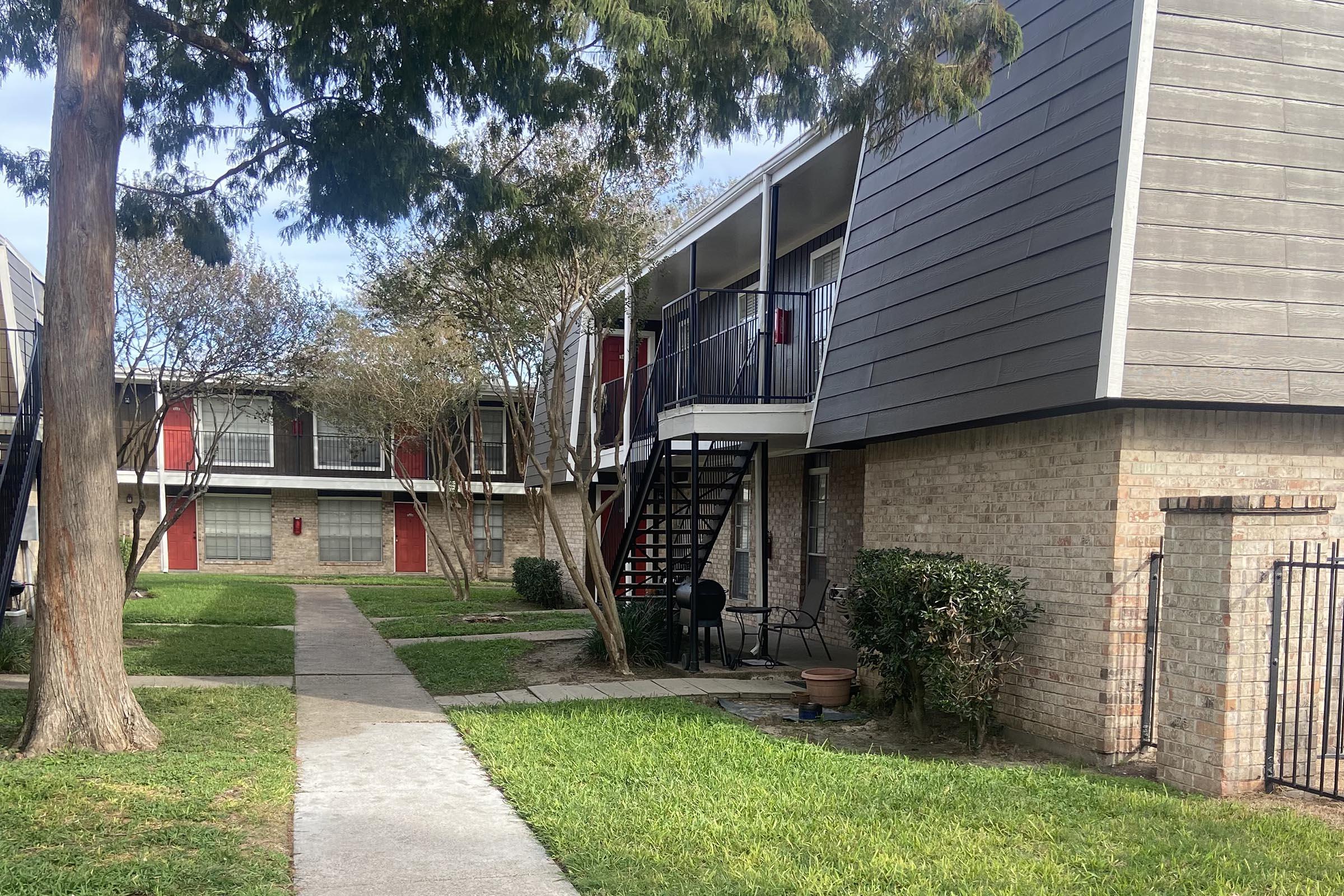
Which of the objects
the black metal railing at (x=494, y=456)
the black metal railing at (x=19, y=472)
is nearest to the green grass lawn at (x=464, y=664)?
the black metal railing at (x=19, y=472)

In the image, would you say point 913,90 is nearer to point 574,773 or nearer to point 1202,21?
point 1202,21

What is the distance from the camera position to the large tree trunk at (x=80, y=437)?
6.86 m

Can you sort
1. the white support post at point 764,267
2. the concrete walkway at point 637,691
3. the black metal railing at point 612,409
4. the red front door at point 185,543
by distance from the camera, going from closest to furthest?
the concrete walkway at point 637,691 < the white support post at point 764,267 < the black metal railing at point 612,409 < the red front door at point 185,543

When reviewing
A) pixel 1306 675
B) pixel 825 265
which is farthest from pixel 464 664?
pixel 1306 675

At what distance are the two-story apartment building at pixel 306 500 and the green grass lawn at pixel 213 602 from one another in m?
3.62

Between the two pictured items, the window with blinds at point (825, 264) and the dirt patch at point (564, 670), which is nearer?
the dirt patch at point (564, 670)

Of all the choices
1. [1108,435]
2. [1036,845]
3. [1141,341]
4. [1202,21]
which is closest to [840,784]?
[1036,845]

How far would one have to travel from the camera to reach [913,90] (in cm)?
740

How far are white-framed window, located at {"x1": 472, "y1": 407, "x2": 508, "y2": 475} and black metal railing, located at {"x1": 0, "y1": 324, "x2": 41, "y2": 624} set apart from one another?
66.3ft

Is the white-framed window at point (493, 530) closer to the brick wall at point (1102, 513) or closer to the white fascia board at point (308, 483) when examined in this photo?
the white fascia board at point (308, 483)

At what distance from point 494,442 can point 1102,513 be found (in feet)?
87.1

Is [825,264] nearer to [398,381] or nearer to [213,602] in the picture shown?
[398,381]

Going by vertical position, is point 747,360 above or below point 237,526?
above

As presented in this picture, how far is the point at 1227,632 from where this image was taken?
19.5 feet
